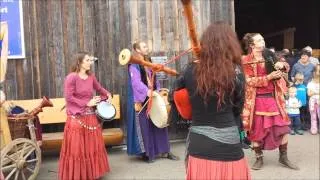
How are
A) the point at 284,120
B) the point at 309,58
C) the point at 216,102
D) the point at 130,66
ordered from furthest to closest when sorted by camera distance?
1. the point at 309,58
2. the point at 130,66
3. the point at 284,120
4. the point at 216,102

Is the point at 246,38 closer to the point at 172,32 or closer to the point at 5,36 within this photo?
the point at 172,32

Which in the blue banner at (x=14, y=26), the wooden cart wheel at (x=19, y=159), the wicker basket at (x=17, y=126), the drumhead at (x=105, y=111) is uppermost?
the blue banner at (x=14, y=26)

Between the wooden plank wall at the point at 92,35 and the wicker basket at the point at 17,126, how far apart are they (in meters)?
1.64

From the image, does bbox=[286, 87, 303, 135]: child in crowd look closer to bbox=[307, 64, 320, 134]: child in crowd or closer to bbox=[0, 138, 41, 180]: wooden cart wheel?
bbox=[307, 64, 320, 134]: child in crowd

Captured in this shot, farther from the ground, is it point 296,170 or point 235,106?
point 235,106

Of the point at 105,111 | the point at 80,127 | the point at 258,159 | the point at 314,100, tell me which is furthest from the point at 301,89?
the point at 80,127

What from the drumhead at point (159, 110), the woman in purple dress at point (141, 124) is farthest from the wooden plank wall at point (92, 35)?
the drumhead at point (159, 110)

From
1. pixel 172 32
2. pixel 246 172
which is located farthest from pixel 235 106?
pixel 172 32

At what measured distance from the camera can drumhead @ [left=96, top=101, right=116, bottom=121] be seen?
18.3 feet

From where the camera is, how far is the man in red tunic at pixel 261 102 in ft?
19.1

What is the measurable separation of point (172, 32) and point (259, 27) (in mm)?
11036

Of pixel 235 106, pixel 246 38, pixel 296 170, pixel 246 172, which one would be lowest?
pixel 296 170

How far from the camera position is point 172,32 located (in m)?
7.54

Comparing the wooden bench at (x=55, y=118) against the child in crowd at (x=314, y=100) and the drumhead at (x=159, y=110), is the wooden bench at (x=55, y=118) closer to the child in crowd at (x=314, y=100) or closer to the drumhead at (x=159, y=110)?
the drumhead at (x=159, y=110)
